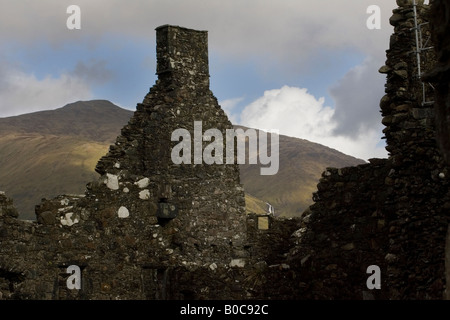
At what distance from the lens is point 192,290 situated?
42.2 ft

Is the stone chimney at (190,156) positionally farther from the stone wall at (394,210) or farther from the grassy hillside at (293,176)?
the grassy hillside at (293,176)

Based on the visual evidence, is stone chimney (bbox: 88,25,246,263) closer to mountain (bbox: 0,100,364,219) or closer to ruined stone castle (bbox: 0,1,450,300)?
ruined stone castle (bbox: 0,1,450,300)

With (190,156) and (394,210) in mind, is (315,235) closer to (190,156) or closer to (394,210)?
(394,210)

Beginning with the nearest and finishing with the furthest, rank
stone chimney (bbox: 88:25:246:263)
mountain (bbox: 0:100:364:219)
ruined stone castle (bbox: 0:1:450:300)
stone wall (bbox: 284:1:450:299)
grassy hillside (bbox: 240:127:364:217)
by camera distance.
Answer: stone wall (bbox: 284:1:450:299)
ruined stone castle (bbox: 0:1:450:300)
stone chimney (bbox: 88:25:246:263)
mountain (bbox: 0:100:364:219)
grassy hillside (bbox: 240:127:364:217)

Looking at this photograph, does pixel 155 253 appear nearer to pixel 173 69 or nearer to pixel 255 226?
pixel 173 69

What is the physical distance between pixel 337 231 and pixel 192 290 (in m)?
2.93

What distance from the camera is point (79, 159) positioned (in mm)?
128375

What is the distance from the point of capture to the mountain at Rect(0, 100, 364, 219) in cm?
11912

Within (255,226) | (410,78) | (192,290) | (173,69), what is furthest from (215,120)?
(410,78)

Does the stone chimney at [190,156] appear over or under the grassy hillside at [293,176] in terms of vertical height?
under

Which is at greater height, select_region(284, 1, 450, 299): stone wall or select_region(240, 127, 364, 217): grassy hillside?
select_region(240, 127, 364, 217): grassy hillside

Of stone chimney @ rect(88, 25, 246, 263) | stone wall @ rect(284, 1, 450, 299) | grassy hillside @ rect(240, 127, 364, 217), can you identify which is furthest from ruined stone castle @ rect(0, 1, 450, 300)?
grassy hillside @ rect(240, 127, 364, 217)

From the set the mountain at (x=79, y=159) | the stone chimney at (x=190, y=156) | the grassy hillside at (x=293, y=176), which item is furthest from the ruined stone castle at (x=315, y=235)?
the grassy hillside at (x=293, y=176)

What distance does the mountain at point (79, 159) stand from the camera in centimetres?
11912
